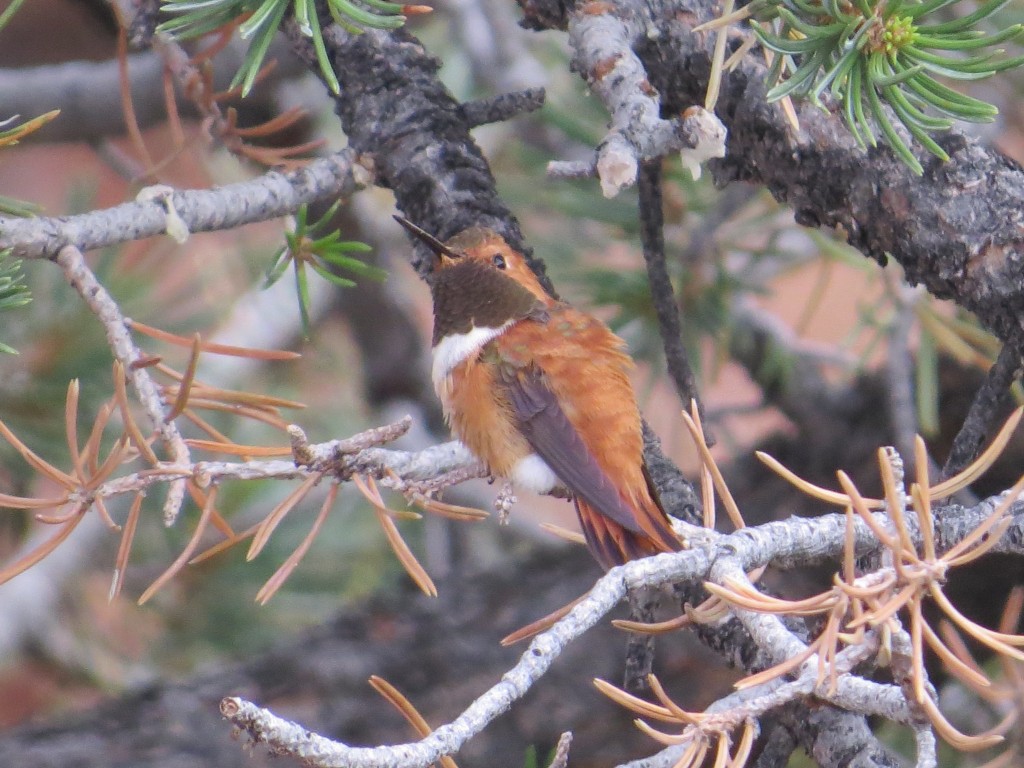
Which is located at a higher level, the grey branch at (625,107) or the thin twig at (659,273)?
the grey branch at (625,107)

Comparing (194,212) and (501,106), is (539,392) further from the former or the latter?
(194,212)

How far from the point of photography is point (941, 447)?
232cm

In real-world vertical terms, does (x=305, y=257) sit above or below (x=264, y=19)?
below

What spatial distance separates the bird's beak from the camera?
1.30m

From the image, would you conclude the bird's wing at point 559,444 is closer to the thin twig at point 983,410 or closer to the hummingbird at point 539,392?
the hummingbird at point 539,392

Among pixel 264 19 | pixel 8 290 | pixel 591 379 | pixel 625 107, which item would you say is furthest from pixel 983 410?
pixel 8 290

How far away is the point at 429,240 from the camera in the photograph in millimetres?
1344

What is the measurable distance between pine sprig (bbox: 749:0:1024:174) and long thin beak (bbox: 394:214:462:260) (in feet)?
1.52

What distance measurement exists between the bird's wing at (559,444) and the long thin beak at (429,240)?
0.22 meters

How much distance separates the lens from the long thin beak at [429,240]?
1.30 meters

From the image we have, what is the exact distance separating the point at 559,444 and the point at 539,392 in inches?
4.3

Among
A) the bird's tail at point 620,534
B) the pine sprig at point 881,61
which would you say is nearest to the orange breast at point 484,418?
the bird's tail at point 620,534

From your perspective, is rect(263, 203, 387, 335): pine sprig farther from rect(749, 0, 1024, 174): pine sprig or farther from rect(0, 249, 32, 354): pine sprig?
rect(749, 0, 1024, 174): pine sprig

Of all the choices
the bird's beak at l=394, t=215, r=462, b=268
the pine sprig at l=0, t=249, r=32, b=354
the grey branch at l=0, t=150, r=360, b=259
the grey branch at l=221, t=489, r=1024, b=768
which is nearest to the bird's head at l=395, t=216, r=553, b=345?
the bird's beak at l=394, t=215, r=462, b=268
